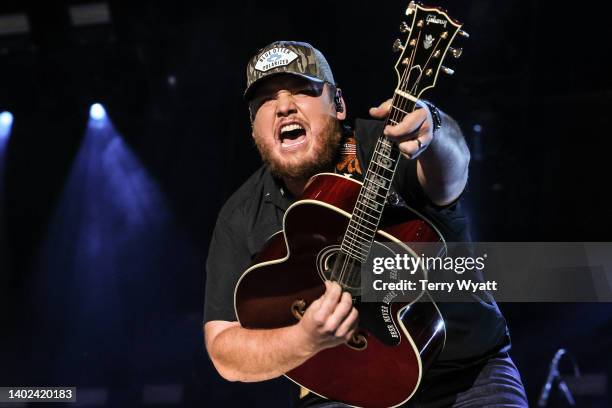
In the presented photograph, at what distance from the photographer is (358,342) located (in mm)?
2281

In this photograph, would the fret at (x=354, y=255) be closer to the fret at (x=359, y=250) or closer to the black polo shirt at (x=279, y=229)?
the fret at (x=359, y=250)

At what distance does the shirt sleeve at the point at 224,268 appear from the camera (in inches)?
107

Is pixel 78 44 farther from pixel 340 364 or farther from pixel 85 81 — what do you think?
pixel 340 364

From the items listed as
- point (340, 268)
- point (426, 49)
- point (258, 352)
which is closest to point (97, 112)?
point (258, 352)

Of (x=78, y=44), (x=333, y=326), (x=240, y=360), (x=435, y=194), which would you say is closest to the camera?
(x=333, y=326)

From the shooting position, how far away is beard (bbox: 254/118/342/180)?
8.57 ft

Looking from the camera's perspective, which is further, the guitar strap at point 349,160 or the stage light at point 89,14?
the stage light at point 89,14

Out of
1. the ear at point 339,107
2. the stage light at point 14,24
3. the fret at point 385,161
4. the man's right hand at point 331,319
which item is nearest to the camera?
the man's right hand at point 331,319

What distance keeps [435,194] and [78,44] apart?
15.9ft

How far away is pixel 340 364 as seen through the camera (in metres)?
2.38

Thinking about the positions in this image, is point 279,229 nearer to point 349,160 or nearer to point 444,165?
point 349,160

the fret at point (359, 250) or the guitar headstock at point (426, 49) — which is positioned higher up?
the guitar headstock at point (426, 49)

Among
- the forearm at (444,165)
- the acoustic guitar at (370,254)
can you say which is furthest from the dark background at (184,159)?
the forearm at (444,165)

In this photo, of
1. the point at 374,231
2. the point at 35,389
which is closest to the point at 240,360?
the point at 374,231
